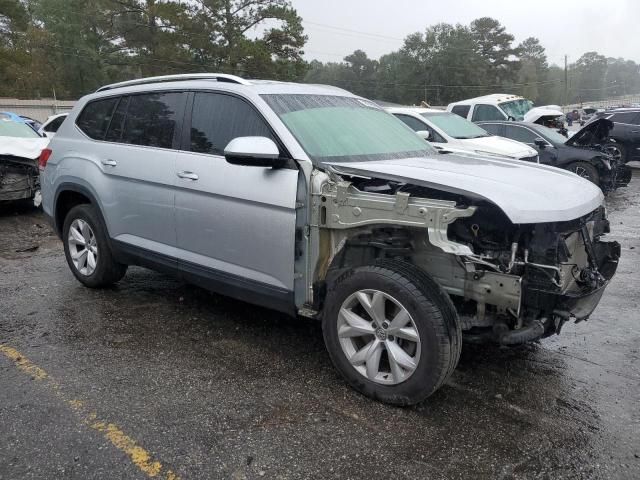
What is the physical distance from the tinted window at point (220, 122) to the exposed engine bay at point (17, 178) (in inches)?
237

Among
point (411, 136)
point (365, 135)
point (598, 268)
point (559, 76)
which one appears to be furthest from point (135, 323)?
point (559, 76)

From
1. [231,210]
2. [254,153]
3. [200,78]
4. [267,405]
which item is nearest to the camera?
[267,405]

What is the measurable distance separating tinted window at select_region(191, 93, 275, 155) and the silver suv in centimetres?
1

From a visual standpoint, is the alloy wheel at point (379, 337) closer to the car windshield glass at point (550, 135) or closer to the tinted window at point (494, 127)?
the car windshield glass at point (550, 135)

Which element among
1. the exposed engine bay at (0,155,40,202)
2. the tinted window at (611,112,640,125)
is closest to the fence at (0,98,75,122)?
the exposed engine bay at (0,155,40,202)

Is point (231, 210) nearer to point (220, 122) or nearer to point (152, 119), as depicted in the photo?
point (220, 122)

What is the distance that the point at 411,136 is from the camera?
4445 millimetres

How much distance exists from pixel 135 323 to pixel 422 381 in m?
2.48

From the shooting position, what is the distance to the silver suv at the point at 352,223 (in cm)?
293

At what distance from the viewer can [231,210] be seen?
3686 millimetres

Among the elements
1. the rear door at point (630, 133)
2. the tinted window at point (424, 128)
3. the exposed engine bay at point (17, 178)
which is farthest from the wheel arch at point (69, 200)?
the rear door at point (630, 133)

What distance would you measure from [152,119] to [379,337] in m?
2.60

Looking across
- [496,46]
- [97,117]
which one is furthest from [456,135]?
[496,46]

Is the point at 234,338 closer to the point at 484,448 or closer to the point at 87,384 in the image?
the point at 87,384
